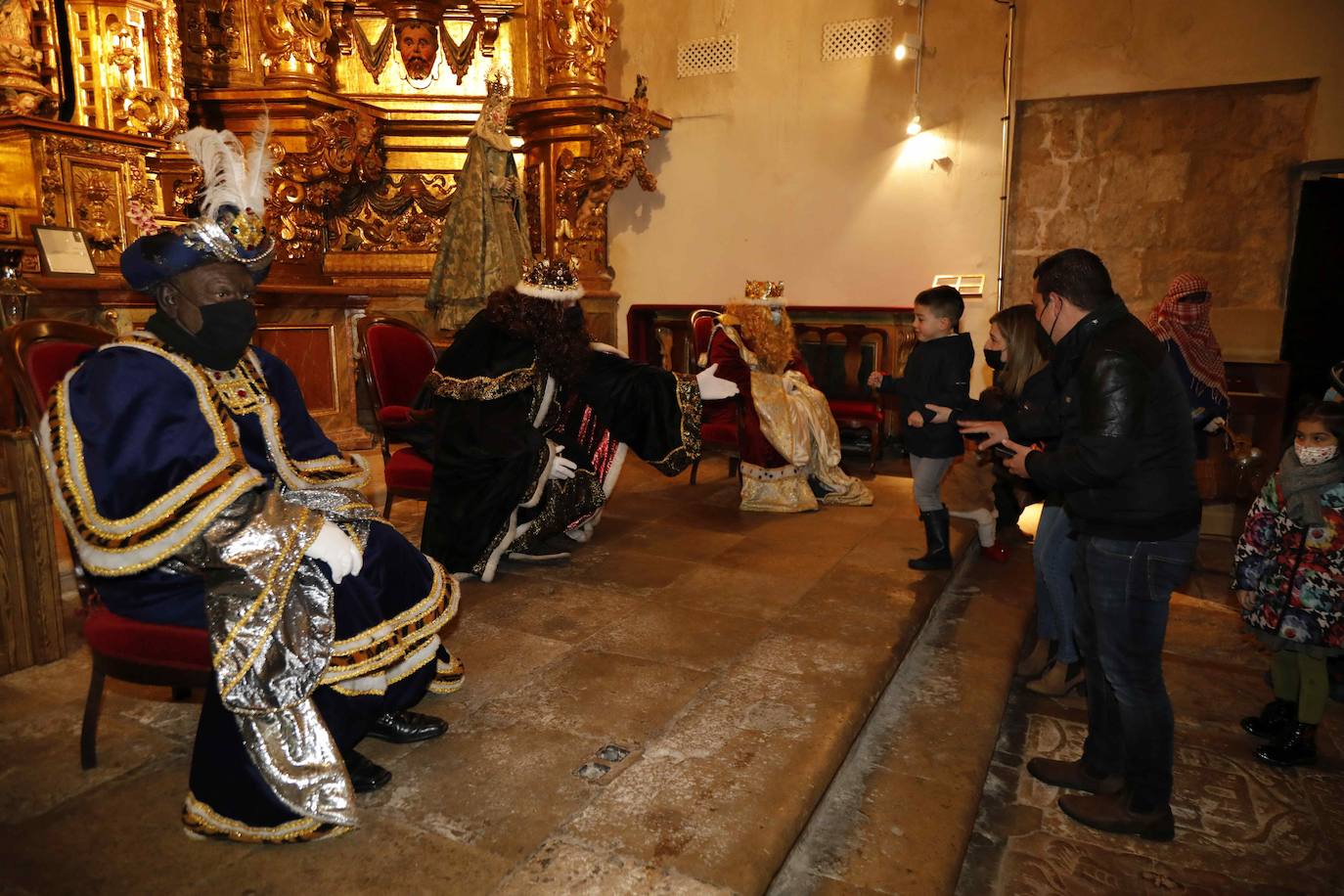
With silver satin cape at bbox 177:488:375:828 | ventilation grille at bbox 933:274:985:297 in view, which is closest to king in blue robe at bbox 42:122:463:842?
silver satin cape at bbox 177:488:375:828

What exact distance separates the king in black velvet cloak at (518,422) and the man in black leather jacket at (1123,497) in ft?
7.12

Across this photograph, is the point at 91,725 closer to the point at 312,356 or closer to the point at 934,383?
the point at 934,383

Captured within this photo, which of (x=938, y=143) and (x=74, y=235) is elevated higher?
(x=938, y=143)

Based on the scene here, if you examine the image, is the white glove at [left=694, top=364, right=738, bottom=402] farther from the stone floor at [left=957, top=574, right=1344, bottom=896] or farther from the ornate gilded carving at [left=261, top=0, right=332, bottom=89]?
the ornate gilded carving at [left=261, top=0, right=332, bottom=89]

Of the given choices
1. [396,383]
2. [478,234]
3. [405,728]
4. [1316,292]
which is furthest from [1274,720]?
[478,234]

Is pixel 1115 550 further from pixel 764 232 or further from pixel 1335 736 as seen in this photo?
pixel 764 232

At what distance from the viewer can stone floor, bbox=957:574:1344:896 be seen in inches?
96.4

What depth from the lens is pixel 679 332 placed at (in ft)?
27.8

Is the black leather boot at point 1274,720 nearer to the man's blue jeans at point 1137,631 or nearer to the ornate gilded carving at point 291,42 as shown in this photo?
the man's blue jeans at point 1137,631

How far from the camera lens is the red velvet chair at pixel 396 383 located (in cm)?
448

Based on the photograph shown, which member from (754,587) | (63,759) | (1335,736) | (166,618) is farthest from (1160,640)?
(63,759)

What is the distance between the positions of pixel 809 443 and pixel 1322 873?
11.9 feet

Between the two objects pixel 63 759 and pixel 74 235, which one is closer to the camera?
pixel 63 759

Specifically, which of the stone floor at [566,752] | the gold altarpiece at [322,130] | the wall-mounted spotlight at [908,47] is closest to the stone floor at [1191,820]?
the stone floor at [566,752]
